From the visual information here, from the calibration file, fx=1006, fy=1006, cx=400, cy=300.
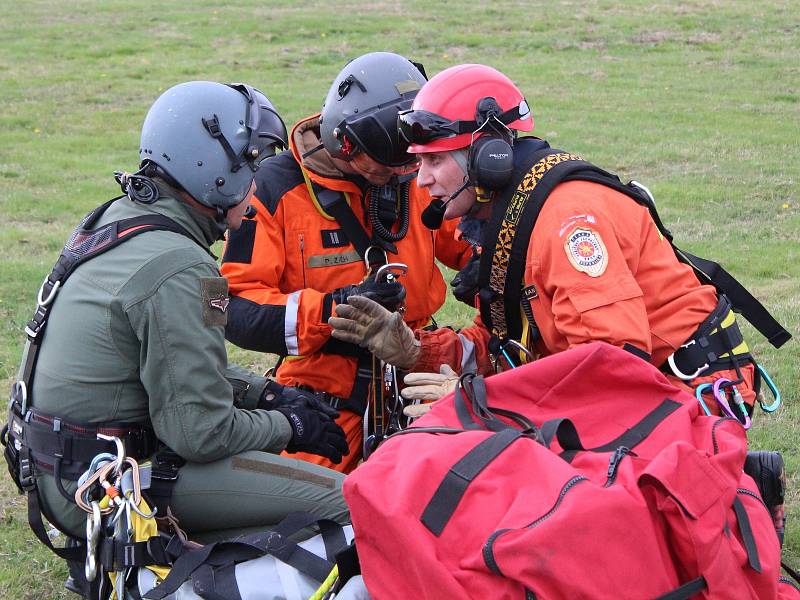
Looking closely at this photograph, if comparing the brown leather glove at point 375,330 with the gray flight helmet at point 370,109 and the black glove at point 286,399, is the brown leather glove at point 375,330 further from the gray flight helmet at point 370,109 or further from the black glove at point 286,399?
the gray flight helmet at point 370,109


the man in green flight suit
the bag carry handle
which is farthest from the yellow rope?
the man in green flight suit

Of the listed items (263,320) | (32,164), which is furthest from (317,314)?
(32,164)

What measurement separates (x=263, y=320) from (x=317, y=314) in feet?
0.85

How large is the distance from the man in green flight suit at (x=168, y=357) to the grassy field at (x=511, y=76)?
1.30 metres

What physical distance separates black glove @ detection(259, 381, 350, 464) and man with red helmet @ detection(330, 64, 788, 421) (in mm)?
363

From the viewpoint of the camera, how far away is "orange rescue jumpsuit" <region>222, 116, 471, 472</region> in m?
4.84

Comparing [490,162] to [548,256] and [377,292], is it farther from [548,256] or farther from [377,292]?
[377,292]

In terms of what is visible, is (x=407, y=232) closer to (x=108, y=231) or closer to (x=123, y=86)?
(x=108, y=231)

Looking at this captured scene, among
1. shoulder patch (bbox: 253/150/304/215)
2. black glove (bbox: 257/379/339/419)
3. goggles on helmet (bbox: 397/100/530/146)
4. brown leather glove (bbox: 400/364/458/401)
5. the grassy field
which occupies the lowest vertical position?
the grassy field

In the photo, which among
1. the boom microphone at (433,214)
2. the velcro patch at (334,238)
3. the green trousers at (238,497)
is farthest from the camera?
the velcro patch at (334,238)

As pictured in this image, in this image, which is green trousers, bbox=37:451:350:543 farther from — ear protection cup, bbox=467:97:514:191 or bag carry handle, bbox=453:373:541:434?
ear protection cup, bbox=467:97:514:191

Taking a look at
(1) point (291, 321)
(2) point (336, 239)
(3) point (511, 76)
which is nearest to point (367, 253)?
(2) point (336, 239)

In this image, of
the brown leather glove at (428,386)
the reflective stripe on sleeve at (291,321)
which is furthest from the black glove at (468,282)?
the reflective stripe on sleeve at (291,321)

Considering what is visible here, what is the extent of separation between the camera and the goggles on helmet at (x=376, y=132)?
481 centimetres
